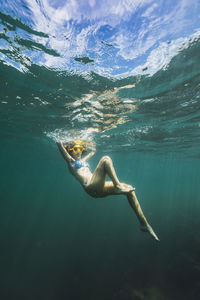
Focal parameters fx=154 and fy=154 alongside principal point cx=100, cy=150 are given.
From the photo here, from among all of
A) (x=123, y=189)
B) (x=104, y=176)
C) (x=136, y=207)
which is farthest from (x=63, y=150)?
(x=136, y=207)

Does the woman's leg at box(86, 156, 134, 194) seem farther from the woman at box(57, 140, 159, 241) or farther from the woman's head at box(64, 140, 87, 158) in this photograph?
the woman's head at box(64, 140, 87, 158)

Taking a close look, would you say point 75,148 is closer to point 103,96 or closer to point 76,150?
point 76,150

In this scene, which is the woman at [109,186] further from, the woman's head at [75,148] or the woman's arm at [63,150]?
the woman's head at [75,148]

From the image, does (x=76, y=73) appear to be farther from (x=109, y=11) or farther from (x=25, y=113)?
(x=25, y=113)

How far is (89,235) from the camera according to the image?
22.2 metres

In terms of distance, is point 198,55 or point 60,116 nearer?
point 198,55

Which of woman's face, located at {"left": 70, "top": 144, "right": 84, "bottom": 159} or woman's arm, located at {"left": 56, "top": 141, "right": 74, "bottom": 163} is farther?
woman's face, located at {"left": 70, "top": 144, "right": 84, "bottom": 159}

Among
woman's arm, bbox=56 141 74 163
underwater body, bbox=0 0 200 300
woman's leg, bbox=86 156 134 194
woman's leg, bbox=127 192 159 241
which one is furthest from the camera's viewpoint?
underwater body, bbox=0 0 200 300

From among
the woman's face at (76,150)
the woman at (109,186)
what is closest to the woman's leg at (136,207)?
the woman at (109,186)

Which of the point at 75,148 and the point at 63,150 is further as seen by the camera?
the point at 75,148

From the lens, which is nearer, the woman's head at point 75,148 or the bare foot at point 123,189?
the bare foot at point 123,189

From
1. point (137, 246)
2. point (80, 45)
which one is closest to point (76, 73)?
point (80, 45)

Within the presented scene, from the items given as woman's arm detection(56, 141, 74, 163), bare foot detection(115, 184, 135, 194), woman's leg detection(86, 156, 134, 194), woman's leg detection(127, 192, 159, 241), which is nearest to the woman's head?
woman's arm detection(56, 141, 74, 163)

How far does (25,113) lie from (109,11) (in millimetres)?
13006
